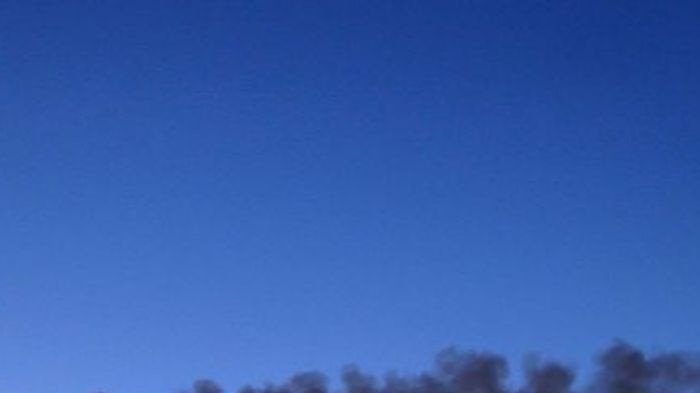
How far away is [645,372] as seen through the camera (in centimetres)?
6134

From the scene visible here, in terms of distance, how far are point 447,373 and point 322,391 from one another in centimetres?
644

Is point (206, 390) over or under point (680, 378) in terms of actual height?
over

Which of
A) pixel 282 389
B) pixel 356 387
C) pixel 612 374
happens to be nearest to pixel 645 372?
pixel 612 374

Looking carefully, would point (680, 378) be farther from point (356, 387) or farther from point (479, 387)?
point (356, 387)

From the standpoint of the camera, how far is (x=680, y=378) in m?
60.7


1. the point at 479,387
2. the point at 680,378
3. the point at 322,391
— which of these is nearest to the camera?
the point at 680,378

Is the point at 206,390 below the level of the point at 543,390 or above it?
above

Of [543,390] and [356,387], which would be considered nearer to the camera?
[543,390]

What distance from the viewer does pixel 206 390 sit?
2854 inches

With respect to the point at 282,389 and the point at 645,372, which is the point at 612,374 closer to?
the point at 645,372

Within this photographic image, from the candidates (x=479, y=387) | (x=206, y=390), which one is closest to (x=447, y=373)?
(x=479, y=387)

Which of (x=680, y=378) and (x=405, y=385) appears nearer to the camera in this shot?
(x=680, y=378)

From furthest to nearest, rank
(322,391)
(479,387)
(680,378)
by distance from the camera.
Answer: (322,391)
(479,387)
(680,378)

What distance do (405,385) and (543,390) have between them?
22.9ft
